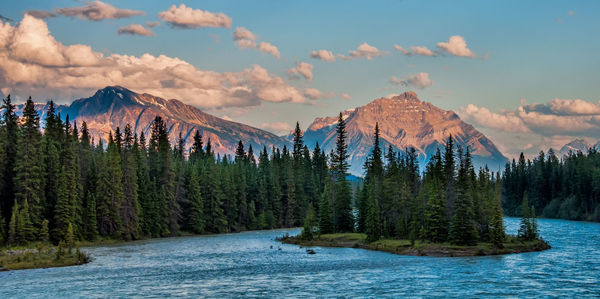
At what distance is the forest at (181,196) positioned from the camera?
86938 millimetres

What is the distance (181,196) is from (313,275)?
75463 mm

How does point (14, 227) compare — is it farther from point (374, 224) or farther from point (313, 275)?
point (374, 224)

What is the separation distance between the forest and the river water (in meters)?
10.4

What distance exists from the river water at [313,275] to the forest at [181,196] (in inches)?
408

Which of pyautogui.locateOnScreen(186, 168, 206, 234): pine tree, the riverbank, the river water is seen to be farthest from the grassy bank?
pyautogui.locateOnScreen(186, 168, 206, 234): pine tree

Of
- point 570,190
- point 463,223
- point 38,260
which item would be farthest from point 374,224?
point 570,190

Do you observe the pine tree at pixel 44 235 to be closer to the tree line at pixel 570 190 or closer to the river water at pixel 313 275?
the river water at pixel 313 275

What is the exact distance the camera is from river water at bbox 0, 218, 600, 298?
50.6 meters

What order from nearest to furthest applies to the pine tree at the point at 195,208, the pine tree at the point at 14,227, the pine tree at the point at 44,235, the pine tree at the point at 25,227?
1. the pine tree at the point at 14,227
2. the pine tree at the point at 25,227
3. the pine tree at the point at 44,235
4. the pine tree at the point at 195,208

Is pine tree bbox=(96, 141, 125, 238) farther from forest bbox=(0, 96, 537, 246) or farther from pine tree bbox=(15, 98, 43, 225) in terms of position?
pine tree bbox=(15, 98, 43, 225)

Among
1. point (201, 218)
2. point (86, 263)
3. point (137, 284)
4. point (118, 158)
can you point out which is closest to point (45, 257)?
point (86, 263)

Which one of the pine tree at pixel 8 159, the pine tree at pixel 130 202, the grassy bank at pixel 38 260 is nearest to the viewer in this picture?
the grassy bank at pixel 38 260

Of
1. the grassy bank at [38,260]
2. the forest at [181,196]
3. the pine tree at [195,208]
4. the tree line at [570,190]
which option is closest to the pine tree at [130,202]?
the forest at [181,196]

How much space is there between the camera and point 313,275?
6178cm
